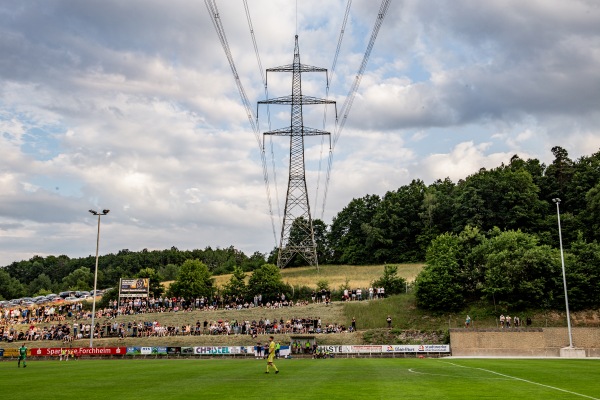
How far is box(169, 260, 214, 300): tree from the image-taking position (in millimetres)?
98125

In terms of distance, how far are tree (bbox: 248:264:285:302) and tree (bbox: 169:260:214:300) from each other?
1148cm

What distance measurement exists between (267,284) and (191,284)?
16201 mm

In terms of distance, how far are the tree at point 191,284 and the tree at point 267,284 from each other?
11.5 metres

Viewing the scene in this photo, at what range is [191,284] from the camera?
3880 inches

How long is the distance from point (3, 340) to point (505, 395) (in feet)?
214

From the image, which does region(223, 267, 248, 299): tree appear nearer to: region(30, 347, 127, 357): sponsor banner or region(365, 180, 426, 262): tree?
region(30, 347, 127, 357): sponsor banner

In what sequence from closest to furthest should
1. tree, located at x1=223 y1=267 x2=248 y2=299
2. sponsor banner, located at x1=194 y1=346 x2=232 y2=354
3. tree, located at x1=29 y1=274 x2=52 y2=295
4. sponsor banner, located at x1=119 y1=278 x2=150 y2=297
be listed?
sponsor banner, located at x1=194 y1=346 x2=232 y2=354, sponsor banner, located at x1=119 y1=278 x2=150 y2=297, tree, located at x1=223 y1=267 x2=248 y2=299, tree, located at x1=29 y1=274 x2=52 y2=295

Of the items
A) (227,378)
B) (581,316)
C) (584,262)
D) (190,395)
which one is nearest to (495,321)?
(581,316)

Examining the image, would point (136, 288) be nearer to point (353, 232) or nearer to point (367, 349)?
point (367, 349)

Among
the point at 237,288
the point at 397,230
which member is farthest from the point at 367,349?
the point at 397,230

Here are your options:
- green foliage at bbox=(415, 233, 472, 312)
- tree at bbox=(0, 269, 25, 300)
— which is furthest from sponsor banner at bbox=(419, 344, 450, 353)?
tree at bbox=(0, 269, 25, 300)

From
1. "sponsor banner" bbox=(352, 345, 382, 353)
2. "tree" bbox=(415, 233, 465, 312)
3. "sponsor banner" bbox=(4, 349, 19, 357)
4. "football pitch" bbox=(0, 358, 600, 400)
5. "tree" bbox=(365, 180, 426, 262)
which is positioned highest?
"tree" bbox=(365, 180, 426, 262)

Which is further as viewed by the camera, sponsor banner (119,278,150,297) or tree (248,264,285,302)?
tree (248,264,285,302)

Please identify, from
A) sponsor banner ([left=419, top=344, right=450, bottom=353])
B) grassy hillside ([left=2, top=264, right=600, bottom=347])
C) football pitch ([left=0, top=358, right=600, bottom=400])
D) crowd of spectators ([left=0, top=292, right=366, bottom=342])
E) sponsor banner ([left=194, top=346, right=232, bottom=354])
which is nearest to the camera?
football pitch ([left=0, top=358, right=600, bottom=400])
